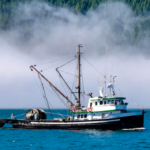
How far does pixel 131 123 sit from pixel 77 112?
12.2m

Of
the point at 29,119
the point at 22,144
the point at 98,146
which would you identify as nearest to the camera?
the point at 98,146

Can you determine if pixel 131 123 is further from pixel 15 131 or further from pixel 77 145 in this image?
pixel 15 131

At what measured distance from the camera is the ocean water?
83.1 meters

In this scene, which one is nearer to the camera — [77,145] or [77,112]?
[77,145]

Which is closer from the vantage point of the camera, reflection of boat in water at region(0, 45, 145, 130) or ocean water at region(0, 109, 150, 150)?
ocean water at region(0, 109, 150, 150)

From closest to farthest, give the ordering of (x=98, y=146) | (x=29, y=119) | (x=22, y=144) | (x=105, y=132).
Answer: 1. (x=98, y=146)
2. (x=22, y=144)
3. (x=105, y=132)
4. (x=29, y=119)

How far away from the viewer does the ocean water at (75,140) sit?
83062 millimetres

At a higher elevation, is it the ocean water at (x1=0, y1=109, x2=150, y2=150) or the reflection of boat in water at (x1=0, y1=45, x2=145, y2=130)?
the reflection of boat in water at (x1=0, y1=45, x2=145, y2=130)

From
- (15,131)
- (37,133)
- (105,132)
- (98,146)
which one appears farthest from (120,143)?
(15,131)

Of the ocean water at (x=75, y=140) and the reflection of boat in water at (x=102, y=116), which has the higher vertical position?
the reflection of boat in water at (x=102, y=116)

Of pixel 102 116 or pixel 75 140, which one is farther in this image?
pixel 102 116

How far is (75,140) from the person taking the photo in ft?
297

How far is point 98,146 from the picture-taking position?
82.6 metres

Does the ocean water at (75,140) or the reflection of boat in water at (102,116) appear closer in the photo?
the ocean water at (75,140)
